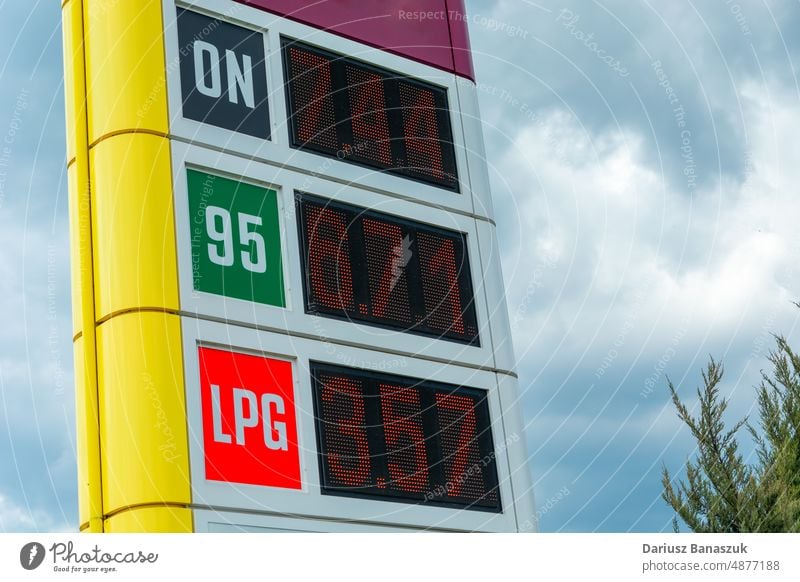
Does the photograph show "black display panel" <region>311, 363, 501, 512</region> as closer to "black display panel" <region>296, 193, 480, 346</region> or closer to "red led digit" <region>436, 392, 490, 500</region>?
"red led digit" <region>436, 392, 490, 500</region>

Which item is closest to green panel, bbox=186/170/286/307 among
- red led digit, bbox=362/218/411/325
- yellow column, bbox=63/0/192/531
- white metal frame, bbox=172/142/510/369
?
white metal frame, bbox=172/142/510/369

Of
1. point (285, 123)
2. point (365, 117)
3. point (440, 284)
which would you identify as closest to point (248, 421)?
point (440, 284)

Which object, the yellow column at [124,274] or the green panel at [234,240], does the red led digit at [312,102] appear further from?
the yellow column at [124,274]

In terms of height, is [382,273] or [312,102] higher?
[312,102]

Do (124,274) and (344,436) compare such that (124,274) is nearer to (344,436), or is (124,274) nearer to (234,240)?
(234,240)

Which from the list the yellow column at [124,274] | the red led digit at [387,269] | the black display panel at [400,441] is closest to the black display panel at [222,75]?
the yellow column at [124,274]

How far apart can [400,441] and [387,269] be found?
1628mm

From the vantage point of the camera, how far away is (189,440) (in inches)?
440

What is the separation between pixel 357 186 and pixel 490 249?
1.81 metres

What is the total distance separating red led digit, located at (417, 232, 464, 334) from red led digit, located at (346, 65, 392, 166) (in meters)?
0.90

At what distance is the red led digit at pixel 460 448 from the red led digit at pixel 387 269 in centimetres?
88

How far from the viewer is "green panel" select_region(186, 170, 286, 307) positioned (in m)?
12.0

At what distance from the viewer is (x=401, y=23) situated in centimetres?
1496
